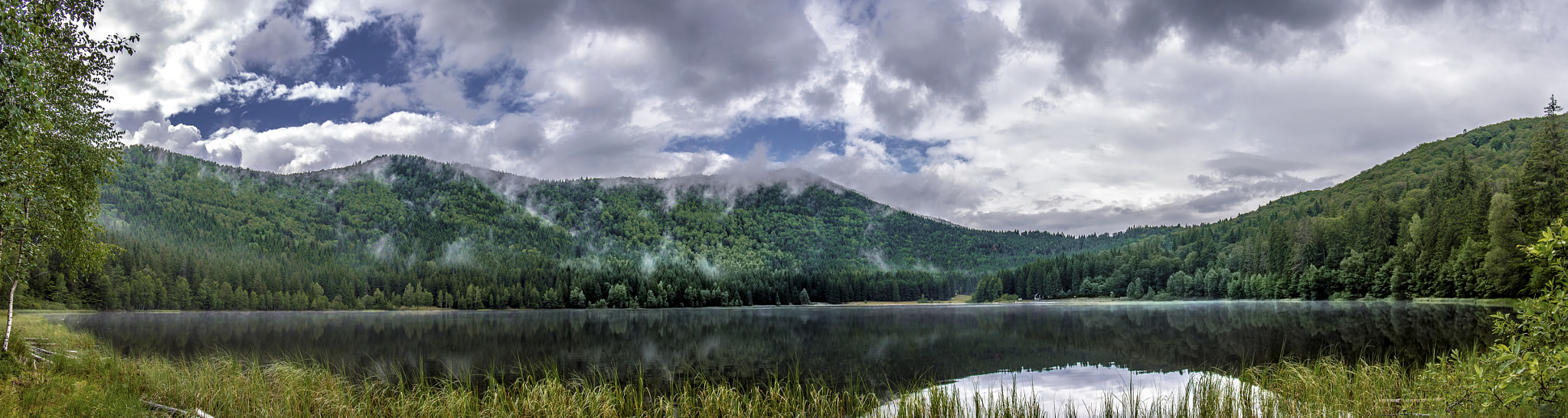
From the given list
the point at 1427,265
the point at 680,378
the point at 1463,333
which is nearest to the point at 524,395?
the point at 680,378

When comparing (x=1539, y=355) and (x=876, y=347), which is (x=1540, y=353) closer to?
(x=1539, y=355)

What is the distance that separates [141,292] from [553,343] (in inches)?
4811

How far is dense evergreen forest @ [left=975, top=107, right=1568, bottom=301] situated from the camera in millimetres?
57250

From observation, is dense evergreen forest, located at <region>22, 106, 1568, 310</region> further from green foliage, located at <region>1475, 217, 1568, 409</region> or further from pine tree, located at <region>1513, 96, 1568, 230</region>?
green foliage, located at <region>1475, 217, 1568, 409</region>

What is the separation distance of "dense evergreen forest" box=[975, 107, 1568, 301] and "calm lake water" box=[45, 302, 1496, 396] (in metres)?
8.17

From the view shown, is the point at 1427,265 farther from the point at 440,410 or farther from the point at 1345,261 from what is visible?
the point at 440,410

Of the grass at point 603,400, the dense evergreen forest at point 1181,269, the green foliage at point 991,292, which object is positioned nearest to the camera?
the grass at point 603,400

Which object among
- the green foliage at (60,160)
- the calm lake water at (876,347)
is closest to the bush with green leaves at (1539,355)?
the calm lake water at (876,347)

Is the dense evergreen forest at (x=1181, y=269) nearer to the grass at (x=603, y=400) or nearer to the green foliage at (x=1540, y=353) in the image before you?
the grass at (x=603, y=400)

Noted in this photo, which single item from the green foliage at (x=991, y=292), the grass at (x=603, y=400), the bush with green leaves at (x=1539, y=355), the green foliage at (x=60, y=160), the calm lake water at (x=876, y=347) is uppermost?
the green foliage at (x=60, y=160)

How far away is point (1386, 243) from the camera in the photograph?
91875 millimetres

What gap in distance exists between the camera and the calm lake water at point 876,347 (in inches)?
1104

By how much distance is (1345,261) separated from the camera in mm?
93938

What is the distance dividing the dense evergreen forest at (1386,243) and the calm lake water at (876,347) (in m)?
8.17
